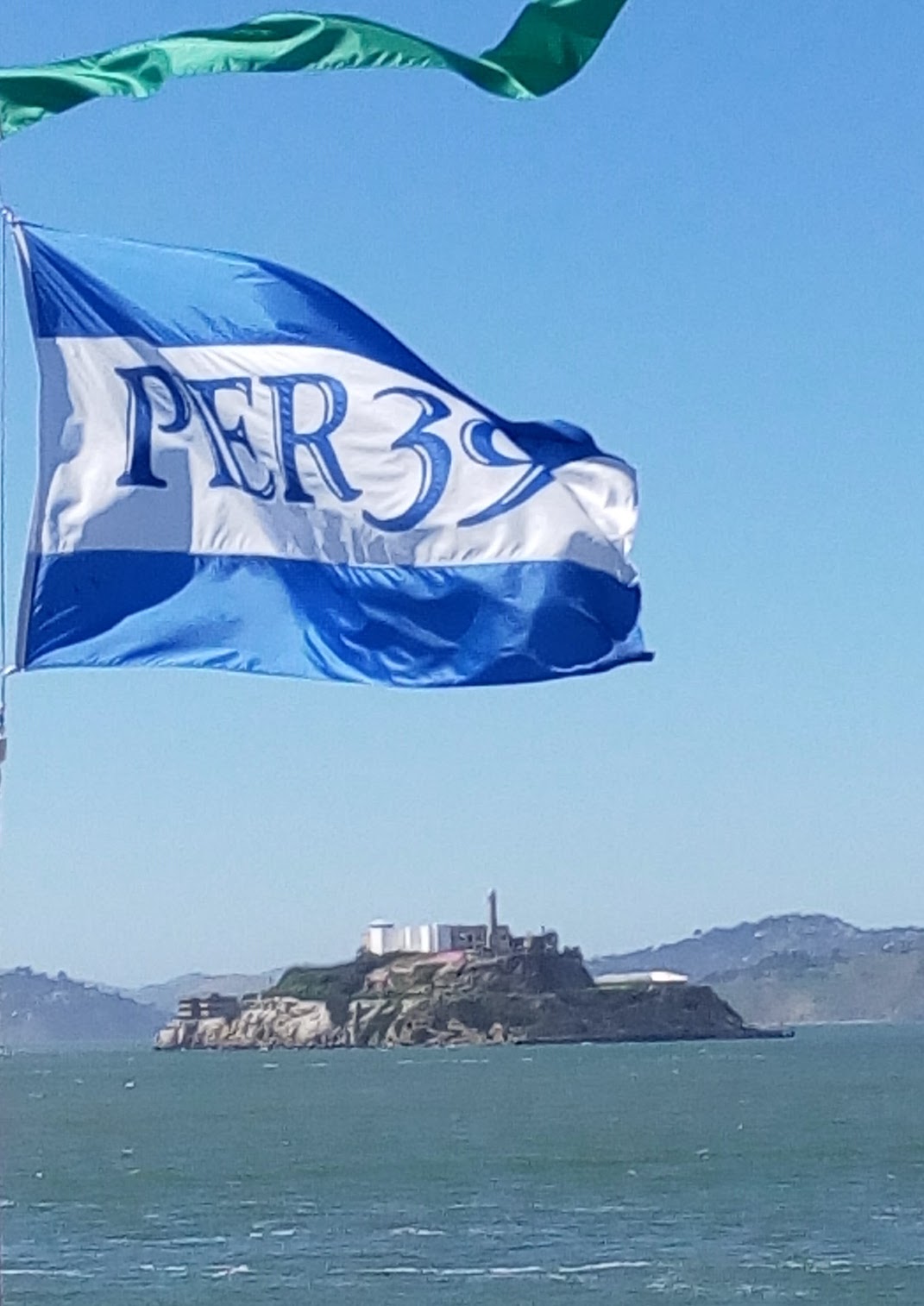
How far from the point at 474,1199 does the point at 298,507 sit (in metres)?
60.0

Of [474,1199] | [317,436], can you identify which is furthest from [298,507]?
[474,1199]

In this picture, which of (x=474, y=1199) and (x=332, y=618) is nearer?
(x=332, y=618)

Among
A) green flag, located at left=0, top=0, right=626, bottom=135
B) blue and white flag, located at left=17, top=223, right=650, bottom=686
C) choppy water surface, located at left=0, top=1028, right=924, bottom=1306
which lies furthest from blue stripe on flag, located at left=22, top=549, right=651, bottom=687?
choppy water surface, located at left=0, top=1028, right=924, bottom=1306

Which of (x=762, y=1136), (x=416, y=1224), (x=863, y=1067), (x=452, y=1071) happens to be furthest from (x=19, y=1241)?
(x=863, y=1067)

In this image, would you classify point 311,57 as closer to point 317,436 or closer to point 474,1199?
point 317,436

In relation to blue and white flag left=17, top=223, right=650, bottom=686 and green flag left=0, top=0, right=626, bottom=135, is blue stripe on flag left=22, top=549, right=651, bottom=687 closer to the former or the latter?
blue and white flag left=17, top=223, right=650, bottom=686

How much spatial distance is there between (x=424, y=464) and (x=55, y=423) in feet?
4.94

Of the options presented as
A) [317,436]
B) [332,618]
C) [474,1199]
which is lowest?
[474,1199]

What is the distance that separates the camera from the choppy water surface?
49.7m

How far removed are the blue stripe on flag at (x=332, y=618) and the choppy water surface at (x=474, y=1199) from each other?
37822 millimetres

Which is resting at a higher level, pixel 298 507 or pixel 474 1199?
pixel 298 507

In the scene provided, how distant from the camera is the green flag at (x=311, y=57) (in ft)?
30.8

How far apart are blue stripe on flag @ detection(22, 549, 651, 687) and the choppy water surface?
37.8m

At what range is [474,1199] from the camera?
223 ft
